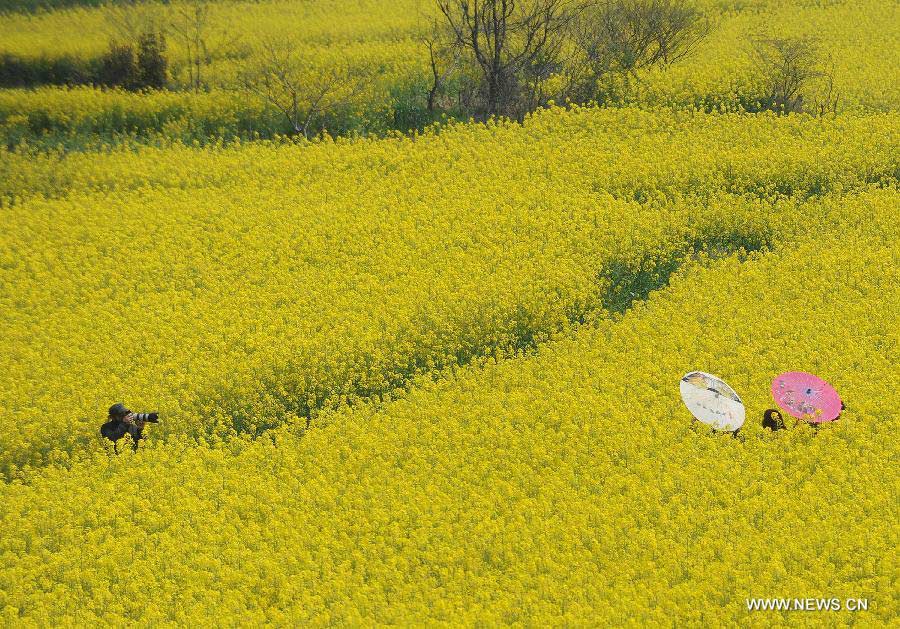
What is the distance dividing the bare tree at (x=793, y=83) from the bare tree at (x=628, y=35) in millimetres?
3122

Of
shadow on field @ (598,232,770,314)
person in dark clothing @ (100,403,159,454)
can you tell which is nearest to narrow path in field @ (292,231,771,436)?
shadow on field @ (598,232,770,314)

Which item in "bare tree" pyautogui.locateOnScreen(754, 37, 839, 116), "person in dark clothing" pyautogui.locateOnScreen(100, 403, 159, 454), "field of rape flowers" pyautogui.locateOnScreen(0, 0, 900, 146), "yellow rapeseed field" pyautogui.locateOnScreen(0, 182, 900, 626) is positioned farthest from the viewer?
"field of rape flowers" pyautogui.locateOnScreen(0, 0, 900, 146)

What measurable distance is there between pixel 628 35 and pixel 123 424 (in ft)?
72.4

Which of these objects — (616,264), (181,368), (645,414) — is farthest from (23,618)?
(616,264)

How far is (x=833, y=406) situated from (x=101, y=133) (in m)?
21.6

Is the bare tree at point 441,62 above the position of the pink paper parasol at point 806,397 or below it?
above

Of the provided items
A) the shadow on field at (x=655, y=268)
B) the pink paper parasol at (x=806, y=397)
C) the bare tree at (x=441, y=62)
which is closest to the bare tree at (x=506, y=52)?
the bare tree at (x=441, y=62)

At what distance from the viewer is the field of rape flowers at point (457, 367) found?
9.41 m

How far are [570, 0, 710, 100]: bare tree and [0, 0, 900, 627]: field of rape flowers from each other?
11.3ft

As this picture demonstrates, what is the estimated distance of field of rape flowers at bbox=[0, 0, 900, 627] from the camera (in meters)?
9.41

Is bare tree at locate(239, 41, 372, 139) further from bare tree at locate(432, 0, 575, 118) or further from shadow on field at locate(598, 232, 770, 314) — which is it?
shadow on field at locate(598, 232, 770, 314)

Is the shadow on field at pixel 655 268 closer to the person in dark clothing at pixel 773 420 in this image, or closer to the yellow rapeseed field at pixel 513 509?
the yellow rapeseed field at pixel 513 509

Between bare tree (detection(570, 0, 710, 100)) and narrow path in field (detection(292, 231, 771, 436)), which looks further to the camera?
bare tree (detection(570, 0, 710, 100))

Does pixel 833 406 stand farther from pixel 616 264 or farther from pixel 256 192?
pixel 256 192
